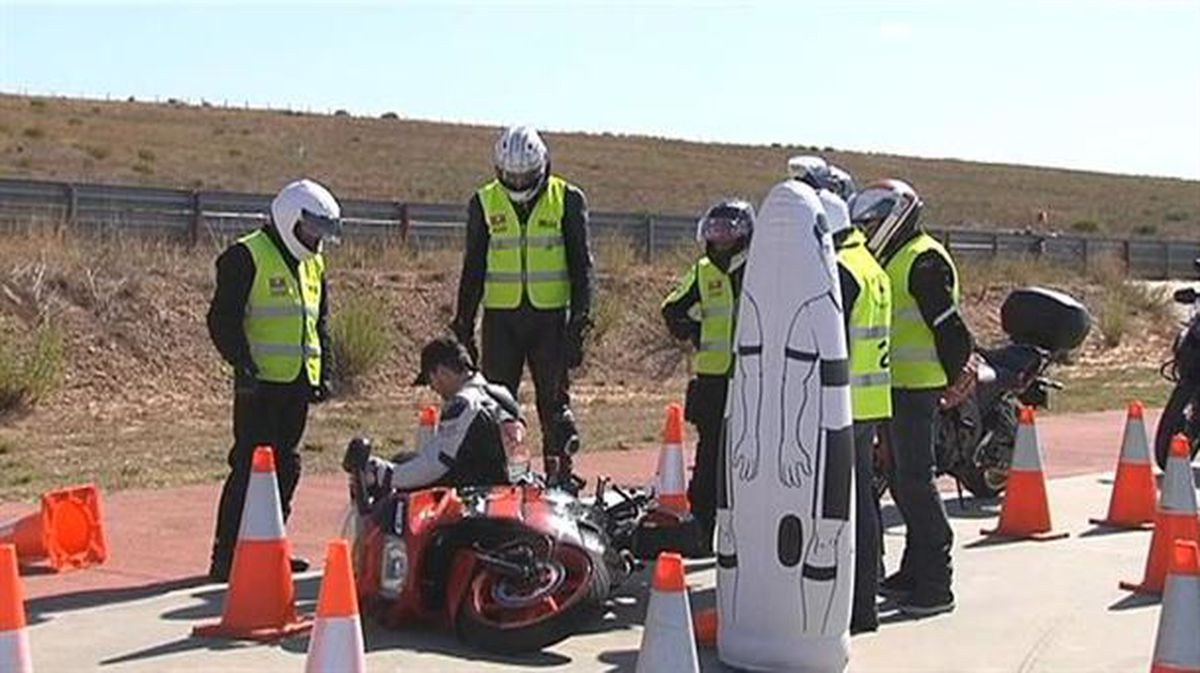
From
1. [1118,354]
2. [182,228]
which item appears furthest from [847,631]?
[1118,354]

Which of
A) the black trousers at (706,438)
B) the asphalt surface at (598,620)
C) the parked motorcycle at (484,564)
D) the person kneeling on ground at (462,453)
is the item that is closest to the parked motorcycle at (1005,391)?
the asphalt surface at (598,620)

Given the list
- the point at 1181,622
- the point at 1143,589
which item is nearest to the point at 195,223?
the point at 1143,589

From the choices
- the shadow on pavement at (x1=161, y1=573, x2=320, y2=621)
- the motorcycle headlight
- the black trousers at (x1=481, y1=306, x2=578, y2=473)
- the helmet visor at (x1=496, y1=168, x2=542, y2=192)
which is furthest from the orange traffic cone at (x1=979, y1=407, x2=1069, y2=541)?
the motorcycle headlight

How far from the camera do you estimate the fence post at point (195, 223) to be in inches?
1028

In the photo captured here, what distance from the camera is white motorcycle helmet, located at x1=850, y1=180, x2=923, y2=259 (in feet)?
28.9

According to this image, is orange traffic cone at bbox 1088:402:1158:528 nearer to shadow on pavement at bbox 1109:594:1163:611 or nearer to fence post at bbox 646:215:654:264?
shadow on pavement at bbox 1109:594:1163:611

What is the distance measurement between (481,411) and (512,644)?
126cm

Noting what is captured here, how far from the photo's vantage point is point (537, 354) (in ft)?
35.0

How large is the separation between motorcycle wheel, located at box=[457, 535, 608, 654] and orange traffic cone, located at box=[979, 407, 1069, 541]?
409 cm

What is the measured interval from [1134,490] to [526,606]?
5328 mm

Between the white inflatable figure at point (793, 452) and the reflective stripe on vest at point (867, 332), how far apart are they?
20.8 inches

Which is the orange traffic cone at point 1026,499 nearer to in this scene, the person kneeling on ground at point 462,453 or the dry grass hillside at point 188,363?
the person kneeling on ground at point 462,453

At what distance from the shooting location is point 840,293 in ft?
24.8

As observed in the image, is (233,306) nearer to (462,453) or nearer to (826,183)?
(462,453)
